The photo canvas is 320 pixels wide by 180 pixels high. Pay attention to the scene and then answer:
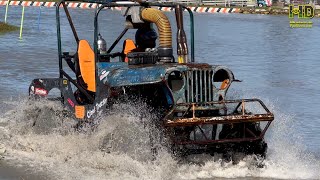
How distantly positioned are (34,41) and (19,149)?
1962cm

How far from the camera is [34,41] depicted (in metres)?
30.9

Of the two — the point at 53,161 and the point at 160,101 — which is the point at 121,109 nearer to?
the point at 160,101

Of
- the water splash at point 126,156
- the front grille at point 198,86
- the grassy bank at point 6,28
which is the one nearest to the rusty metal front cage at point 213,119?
the front grille at point 198,86

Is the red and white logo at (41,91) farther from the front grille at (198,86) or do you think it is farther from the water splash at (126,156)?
the front grille at (198,86)

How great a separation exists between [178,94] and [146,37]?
6.60 ft

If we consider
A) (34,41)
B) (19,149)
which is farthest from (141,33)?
(34,41)

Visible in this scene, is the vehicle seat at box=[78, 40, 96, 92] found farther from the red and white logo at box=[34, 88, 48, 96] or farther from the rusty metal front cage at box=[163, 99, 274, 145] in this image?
the rusty metal front cage at box=[163, 99, 274, 145]

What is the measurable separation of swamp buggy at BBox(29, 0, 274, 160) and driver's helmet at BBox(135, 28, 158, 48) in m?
0.15

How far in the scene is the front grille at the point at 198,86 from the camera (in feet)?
32.4

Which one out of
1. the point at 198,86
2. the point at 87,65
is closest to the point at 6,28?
the point at 87,65

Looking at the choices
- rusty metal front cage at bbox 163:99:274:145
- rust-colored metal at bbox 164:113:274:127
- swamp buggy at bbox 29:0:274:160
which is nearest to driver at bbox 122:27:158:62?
swamp buggy at bbox 29:0:274:160

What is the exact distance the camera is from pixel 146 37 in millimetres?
11656

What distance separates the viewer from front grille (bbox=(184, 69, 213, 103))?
32.4 feet

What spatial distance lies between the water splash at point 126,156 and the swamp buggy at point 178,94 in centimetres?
22
